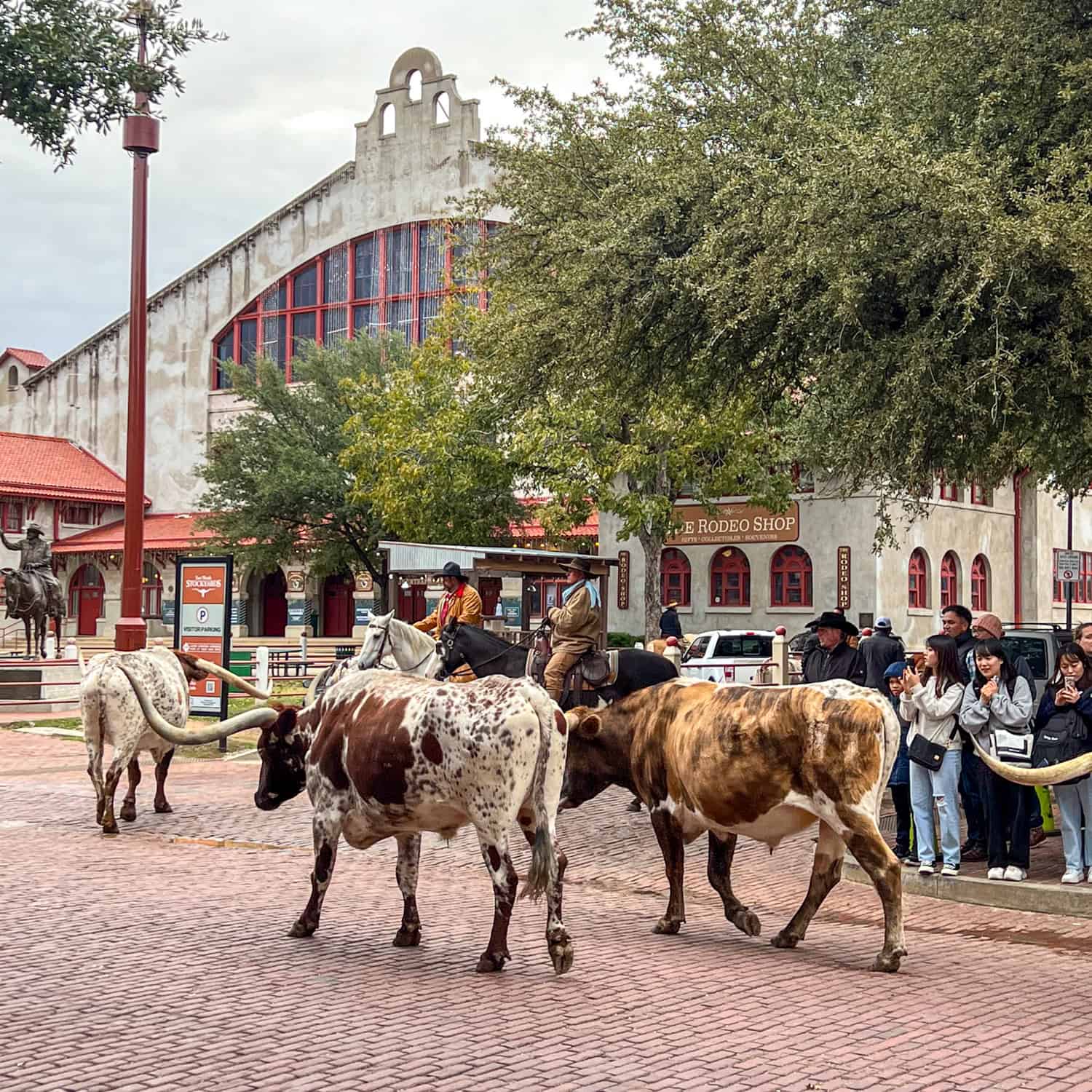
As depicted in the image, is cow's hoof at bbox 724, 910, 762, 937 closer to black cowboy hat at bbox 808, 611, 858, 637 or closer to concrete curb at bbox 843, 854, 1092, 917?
concrete curb at bbox 843, 854, 1092, 917

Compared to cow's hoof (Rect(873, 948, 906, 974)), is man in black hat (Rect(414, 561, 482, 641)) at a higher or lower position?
higher

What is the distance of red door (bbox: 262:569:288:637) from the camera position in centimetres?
6050

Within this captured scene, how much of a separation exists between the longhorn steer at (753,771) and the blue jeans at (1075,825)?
2538mm

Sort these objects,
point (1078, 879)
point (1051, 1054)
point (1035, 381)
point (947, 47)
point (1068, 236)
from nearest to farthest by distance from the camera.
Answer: point (1051, 1054), point (1078, 879), point (1068, 236), point (1035, 381), point (947, 47)

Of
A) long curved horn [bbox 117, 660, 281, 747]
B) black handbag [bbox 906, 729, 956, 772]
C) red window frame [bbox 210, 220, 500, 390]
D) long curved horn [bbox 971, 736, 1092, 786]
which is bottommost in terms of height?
black handbag [bbox 906, 729, 956, 772]

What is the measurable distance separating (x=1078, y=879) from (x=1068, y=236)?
5.25 metres

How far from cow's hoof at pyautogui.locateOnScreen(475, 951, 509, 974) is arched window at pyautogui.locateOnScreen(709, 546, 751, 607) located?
35.0m

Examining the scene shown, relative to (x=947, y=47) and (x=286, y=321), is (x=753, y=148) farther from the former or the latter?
(x=286, y=321)

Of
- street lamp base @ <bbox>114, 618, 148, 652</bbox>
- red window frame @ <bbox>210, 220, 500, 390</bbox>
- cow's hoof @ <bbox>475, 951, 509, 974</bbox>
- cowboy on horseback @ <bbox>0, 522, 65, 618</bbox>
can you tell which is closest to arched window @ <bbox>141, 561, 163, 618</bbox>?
red window frame @ <bbox>210, 220, 500, 390</bbox>

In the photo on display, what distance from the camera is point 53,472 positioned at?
62.3 meters

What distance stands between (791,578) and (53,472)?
3517 centimetres

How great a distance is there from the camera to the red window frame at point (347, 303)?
58.5 metres

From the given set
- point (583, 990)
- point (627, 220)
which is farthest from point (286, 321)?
point (583, 990)

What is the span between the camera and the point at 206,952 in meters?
8.28
